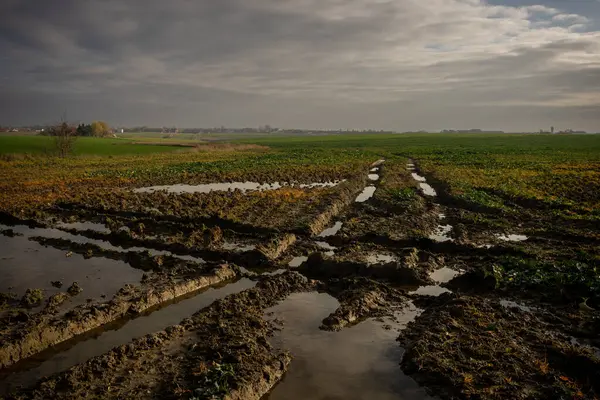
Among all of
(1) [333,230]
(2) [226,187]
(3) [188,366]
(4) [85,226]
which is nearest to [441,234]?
(1) [333,230]

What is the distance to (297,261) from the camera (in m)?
13.5

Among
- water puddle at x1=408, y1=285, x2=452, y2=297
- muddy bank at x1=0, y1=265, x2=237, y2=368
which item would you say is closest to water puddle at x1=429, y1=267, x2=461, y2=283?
water puddle at x1=408, y1=285, x2=452, y2=297

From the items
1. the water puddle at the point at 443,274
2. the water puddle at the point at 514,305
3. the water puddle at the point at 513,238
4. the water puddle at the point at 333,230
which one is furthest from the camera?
the water puddle at the point at 333,230

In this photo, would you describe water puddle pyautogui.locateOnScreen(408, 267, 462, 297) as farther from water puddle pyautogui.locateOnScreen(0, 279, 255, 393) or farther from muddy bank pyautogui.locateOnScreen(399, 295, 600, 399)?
water puddle pyautogui.locateOnScreen(0, 279, 255, 393)

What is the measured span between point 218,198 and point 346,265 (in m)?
12.6

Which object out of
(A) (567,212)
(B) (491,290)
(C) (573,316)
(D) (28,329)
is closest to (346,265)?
(B) (491,290)

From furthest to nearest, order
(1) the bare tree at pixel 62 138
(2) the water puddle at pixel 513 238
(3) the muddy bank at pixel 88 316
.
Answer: (1) the bare tree at pixel 62 138 → (2) the water puddle at pixel 513 238 → (3) the muddy bank at pixel 88 316

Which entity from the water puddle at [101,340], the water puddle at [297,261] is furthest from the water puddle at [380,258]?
the water puddle at [101,340]

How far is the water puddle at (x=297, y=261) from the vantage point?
517 inches

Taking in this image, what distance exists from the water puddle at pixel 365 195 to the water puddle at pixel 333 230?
19.0 feet

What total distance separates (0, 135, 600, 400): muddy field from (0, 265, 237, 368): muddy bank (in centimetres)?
3

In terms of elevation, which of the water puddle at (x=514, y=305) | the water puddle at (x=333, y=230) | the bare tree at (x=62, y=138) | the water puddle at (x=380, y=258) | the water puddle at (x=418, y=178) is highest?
the bare tree at (x=62, y=138)

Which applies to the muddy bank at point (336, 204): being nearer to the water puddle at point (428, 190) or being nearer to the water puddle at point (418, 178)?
the water puddle at point (428, 190)

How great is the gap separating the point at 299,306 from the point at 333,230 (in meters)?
7.55
